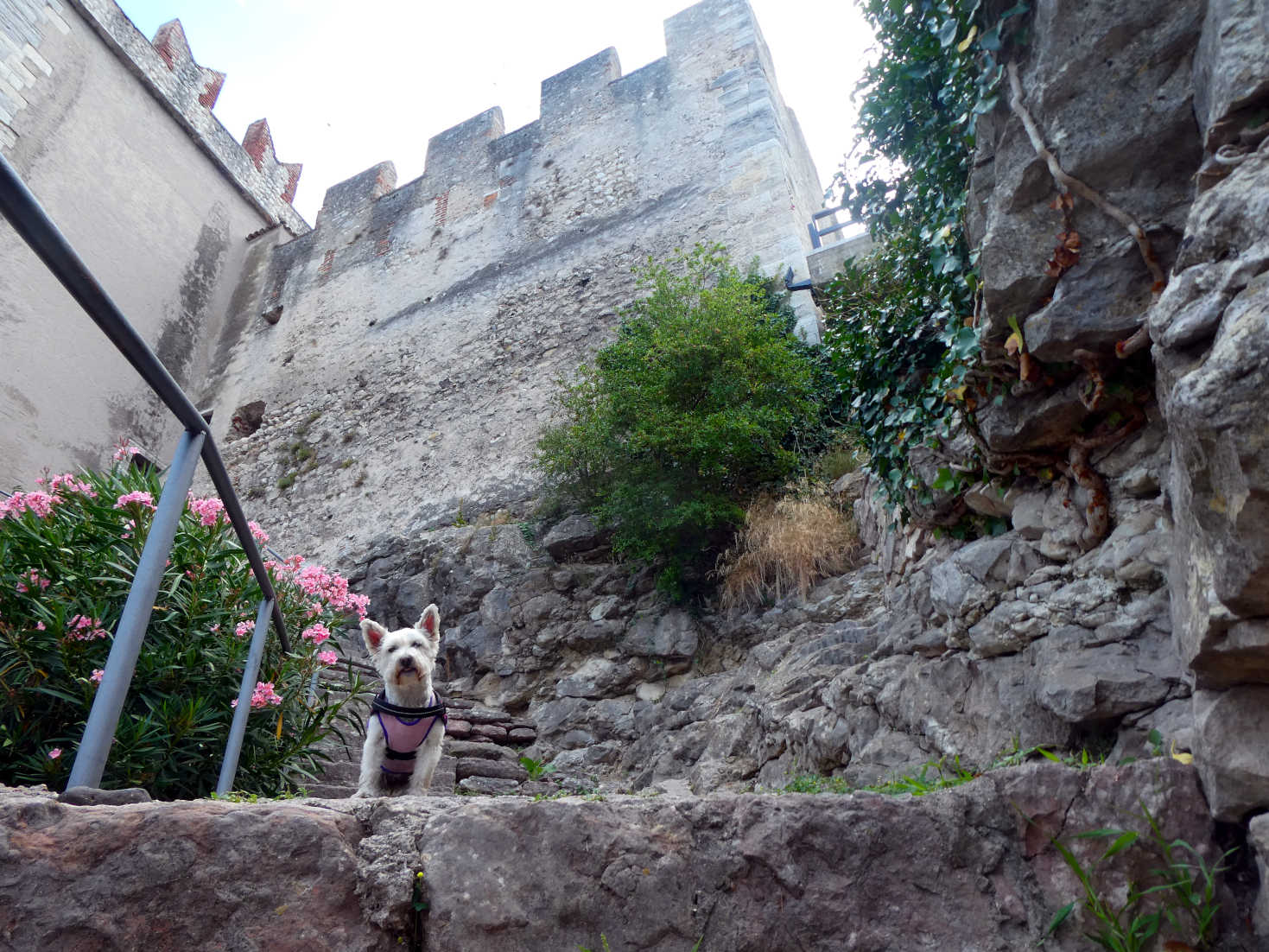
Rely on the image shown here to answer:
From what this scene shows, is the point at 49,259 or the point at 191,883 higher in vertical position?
the point at 49,259

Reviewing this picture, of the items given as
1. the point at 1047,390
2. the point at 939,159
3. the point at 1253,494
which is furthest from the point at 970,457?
the point at 1253,494

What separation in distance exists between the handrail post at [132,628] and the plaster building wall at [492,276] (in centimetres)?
707

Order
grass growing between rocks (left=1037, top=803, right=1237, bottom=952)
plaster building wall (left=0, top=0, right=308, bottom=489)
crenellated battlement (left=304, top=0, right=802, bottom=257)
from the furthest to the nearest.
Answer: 1. plaster building wall (left=0, top=0, right=308, bottom=489)
2. crenellated battlement (left=304, top=0, right=802, bottom=257)
3. grass growing between rocks (left=1037, top=803, right=1237, bottom=952)

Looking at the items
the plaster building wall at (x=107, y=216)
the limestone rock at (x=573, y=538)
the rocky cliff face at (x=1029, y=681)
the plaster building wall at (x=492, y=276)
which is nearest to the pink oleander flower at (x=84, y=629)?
the rocky cliff face at (x=1029, y=681)

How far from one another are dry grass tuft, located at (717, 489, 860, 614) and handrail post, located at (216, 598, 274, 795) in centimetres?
370

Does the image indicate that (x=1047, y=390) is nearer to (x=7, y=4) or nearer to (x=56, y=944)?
(x=56, y=944)

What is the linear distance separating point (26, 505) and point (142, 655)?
1.07 m

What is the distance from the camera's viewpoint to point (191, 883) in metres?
1.44

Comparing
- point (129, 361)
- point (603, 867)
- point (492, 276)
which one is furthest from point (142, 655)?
point (492, 276)

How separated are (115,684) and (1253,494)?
2262 millimetres

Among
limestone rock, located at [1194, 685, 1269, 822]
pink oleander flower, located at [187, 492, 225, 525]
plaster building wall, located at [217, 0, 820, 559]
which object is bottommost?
limestone rock, located at [1194, 685, 1269, 822]

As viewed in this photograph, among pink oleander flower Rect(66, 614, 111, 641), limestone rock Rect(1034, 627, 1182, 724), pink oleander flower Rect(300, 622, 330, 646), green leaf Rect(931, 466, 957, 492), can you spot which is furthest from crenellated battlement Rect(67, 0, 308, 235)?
limestone rock Rect(1034, 627, 1182, 724)

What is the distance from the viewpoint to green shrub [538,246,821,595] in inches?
257

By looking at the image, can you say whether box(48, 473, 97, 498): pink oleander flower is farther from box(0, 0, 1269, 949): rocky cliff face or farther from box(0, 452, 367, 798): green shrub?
box(0, 0, 1269, 949): rocky cliff face
